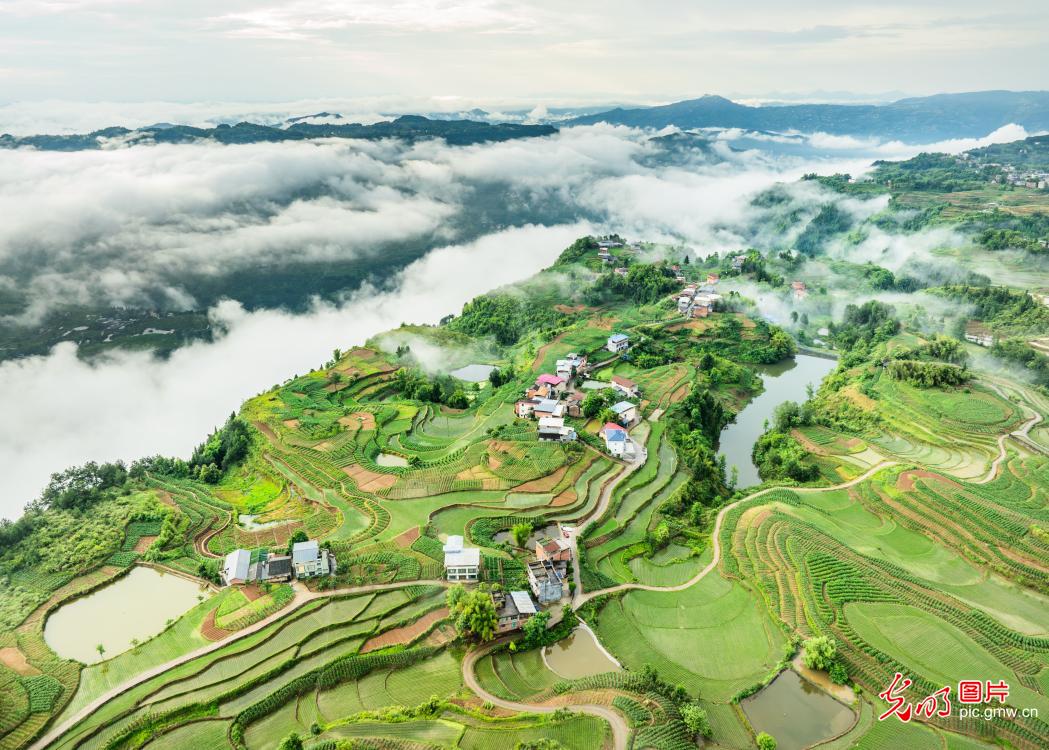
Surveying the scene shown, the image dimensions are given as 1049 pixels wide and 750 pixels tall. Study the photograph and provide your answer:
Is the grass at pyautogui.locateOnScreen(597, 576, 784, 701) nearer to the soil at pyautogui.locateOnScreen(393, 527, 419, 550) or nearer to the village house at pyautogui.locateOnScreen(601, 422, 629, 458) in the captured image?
the soil at pyautogui.locateOnScreen(393, 527, 419, 550)

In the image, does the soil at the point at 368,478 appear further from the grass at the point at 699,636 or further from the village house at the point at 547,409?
the grass at the point at 699,636

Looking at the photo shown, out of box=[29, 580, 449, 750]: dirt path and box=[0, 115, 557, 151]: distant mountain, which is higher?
box=[0, 115, 557, 151]: distant mountain

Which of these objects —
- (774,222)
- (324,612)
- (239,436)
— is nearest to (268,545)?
(324,612)

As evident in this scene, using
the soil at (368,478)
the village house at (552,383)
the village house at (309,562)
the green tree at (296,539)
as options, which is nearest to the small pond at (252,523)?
the green tree at (296,539)

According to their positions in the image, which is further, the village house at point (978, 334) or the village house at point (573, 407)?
the village house at point (978, 334)

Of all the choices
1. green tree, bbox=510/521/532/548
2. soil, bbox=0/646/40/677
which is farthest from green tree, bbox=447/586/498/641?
soil, bbox=0/646/40/677

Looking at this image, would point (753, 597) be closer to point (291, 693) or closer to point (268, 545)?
point (291, 693)
